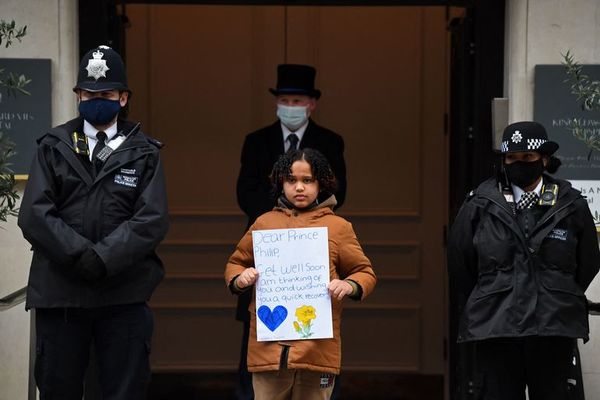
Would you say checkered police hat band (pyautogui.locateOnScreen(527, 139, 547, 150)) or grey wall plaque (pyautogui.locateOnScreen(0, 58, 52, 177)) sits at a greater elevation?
grey wall plaque (pyautogui.locateOnScreen(0, 58, 52, 177))

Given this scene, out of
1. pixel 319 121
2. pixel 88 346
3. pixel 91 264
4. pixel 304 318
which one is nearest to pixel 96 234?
pixel 91 264

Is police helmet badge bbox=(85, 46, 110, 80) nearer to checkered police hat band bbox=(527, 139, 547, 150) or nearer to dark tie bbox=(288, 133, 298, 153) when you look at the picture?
dark tie bbox=(288, 133, 298, 153)

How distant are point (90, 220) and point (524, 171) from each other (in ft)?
6.25

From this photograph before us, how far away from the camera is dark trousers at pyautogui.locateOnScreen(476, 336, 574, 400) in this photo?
5.56m

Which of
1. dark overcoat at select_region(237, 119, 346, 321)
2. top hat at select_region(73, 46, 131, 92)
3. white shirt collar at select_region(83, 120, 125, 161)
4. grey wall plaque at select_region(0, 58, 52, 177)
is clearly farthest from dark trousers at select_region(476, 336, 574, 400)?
grey wall plaque at select_region(0, 58, 52, 177)

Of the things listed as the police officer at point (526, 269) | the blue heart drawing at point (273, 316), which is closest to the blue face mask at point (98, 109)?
the blue heart drawing at point (273, 316)

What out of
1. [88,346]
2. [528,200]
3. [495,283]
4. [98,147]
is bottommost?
[88,346]

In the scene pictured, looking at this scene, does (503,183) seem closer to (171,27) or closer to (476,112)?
(476,112)

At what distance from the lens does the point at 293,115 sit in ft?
22.2

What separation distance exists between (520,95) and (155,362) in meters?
3.33

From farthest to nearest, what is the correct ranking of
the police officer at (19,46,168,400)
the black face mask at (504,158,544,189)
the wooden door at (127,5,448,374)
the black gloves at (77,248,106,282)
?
the wooden door at (127,5,448,374)
the black face mask at (504,158,544,189)
the police officer at (19,46,168,400)
the black gloves at (77,248,106,282)

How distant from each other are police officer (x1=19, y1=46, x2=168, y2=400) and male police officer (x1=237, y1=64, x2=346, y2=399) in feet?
4.14

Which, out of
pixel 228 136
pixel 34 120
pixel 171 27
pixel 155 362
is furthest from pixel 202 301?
pixel 34 120

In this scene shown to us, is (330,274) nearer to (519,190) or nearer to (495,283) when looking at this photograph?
(495,283)
